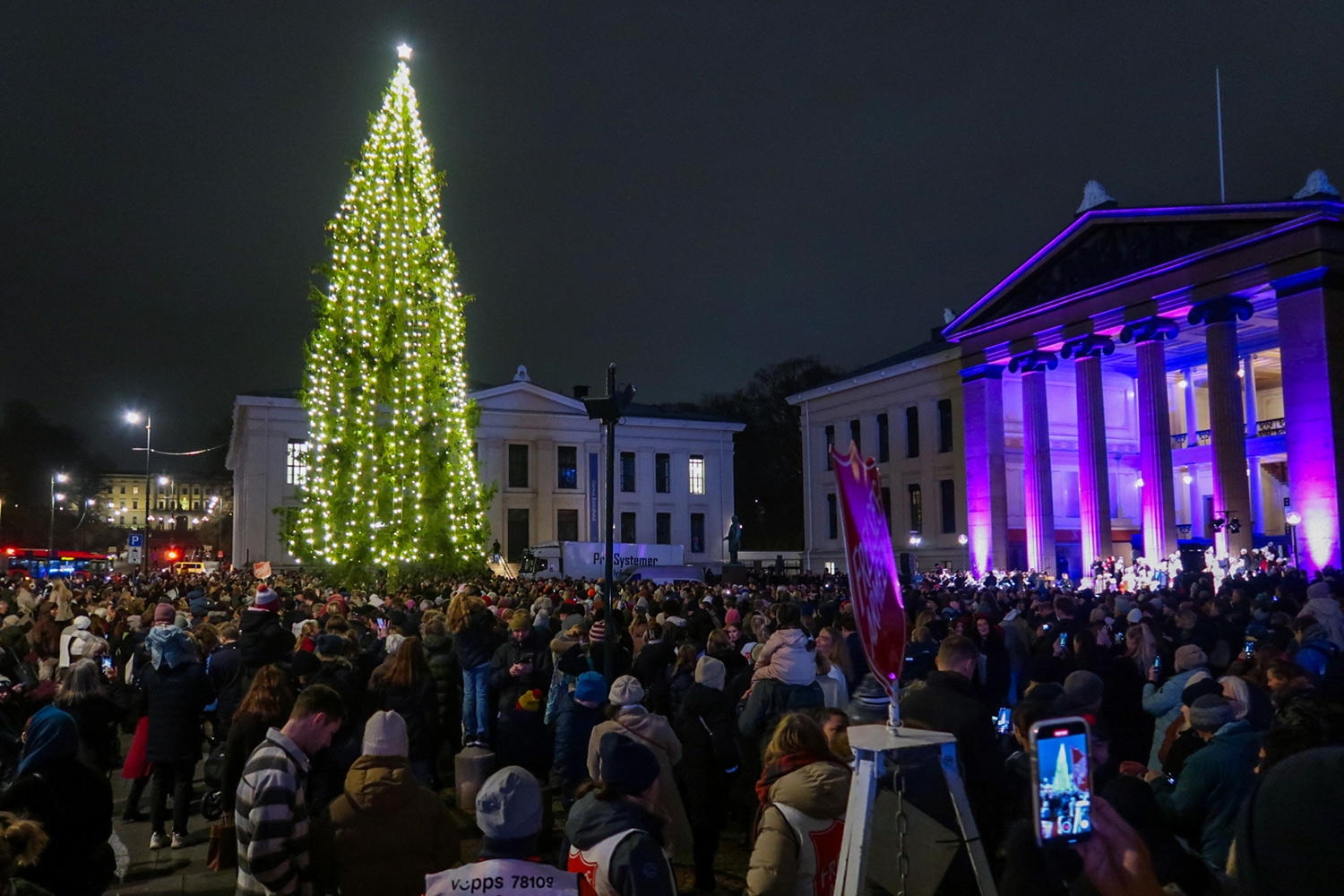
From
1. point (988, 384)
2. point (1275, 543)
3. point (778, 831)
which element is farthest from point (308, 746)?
point (988, 384)

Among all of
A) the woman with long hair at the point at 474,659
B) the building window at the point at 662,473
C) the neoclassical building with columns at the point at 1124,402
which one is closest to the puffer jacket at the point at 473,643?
the woman with long hair at the point at 474,659

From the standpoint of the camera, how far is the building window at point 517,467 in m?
55.5

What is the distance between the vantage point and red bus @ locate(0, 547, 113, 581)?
45.1 meters

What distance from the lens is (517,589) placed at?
64.1 ft

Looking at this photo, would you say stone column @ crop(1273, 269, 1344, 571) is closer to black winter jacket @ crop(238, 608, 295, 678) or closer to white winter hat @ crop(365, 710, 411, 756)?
black winter jacket @ crop(238, 608, 295, 678)

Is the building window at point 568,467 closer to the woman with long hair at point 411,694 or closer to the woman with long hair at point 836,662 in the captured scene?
the woman with long hair at point 836,662

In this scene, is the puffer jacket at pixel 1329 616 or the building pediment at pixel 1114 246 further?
the building pediment at pixel 1114 246

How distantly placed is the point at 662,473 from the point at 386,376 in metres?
33.2

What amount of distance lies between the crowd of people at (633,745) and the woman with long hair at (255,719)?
0.04ft

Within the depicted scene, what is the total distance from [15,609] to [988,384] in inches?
1352

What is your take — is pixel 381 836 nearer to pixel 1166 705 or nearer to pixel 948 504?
pixel 1166 705

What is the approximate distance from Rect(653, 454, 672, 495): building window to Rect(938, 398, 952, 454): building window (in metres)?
17.5

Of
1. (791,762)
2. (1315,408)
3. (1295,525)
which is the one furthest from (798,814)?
(1315,408)

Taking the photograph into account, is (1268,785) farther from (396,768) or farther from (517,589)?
(517,589)
